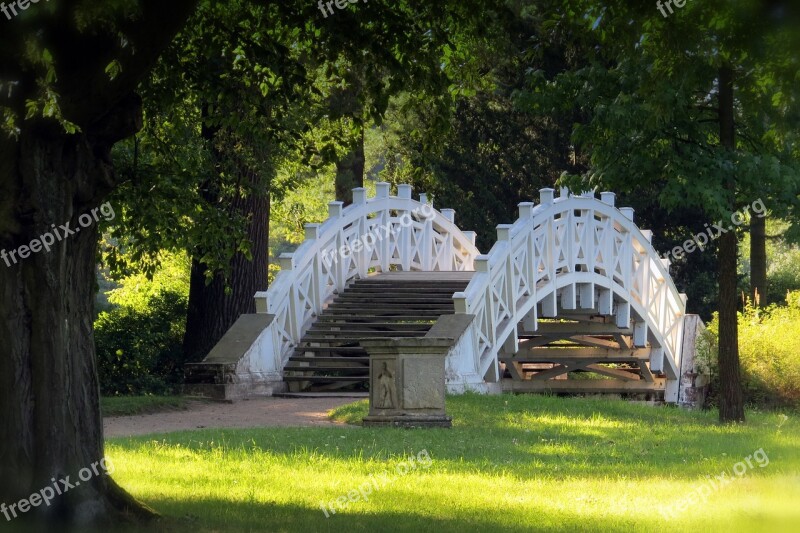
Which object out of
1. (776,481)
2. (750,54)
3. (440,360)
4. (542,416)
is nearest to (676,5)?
(750,54)

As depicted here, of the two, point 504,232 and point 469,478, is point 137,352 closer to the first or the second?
point 504,232

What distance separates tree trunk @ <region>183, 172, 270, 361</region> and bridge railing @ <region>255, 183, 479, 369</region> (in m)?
0.97

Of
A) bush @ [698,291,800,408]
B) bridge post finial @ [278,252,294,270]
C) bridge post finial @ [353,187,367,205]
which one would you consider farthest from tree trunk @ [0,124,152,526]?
bush @ [698,291,800,408]

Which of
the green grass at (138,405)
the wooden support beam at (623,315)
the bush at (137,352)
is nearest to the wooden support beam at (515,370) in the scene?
the wooden support beam at (623,315)

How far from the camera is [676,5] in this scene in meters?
9.50

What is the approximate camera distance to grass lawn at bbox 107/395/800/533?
8562mm

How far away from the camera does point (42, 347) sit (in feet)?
26.8

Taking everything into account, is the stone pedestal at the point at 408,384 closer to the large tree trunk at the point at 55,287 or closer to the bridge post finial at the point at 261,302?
the bridge post finial at the point at 261,302

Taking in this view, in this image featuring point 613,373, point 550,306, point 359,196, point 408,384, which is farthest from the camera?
point 613,373

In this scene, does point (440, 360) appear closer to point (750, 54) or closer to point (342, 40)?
point (342, 40)

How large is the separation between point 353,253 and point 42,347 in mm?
18203

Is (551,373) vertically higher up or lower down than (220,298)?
lower down

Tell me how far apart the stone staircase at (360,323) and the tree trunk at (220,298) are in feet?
4.86

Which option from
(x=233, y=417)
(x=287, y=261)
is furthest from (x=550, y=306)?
(x=233, y=417)
